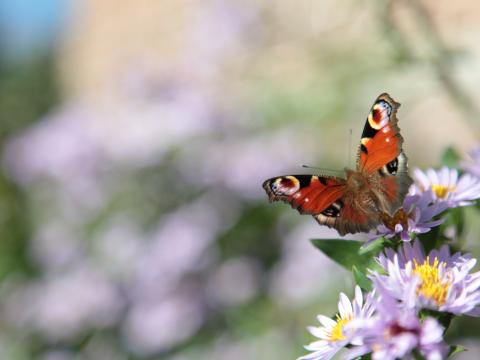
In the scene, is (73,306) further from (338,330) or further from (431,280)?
(431,280)

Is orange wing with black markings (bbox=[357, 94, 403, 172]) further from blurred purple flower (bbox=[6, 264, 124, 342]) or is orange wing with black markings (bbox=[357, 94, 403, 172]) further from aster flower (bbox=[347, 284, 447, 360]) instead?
blurred purple flower (bbox=[6, 264, 124, 342])

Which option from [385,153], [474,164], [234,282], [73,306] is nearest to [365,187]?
[385,153]

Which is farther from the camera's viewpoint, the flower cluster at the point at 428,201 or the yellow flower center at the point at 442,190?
the yellow flower center at the point at 442,190

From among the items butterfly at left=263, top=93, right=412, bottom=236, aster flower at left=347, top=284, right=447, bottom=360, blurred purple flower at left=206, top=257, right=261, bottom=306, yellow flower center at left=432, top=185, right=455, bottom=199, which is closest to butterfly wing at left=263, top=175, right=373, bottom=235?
butterfly at left=263, top=93, right=412, bottom=236

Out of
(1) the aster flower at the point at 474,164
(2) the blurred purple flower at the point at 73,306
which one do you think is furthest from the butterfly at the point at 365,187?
(2) the blurred purple flower at the point at 73,306

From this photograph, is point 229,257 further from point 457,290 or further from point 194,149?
point 457,290

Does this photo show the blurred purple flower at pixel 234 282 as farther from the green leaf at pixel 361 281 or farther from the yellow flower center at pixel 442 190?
the green leaf at pixel 361 281

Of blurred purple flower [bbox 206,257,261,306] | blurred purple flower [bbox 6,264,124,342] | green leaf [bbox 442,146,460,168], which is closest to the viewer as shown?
green leaf [bbox 442,146,460,168]
